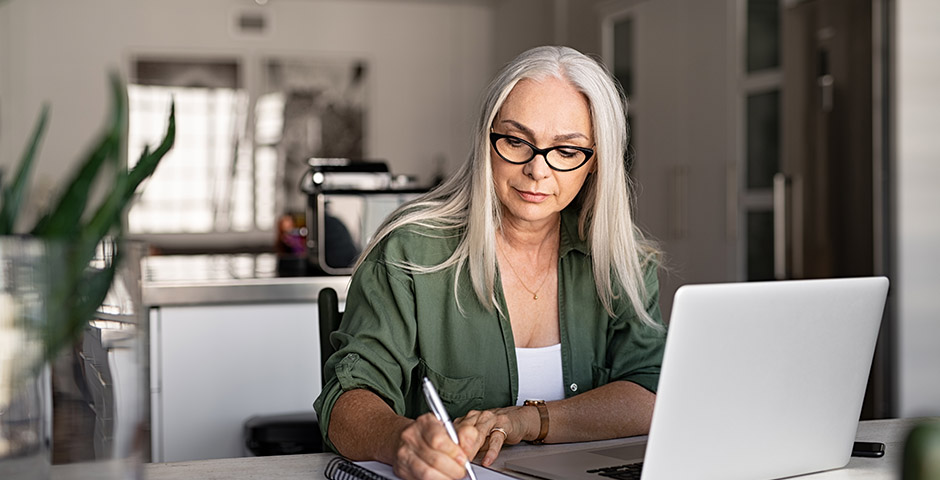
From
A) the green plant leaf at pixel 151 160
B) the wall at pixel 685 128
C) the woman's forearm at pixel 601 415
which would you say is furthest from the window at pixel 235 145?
the green plant leaf at pixel 151 160

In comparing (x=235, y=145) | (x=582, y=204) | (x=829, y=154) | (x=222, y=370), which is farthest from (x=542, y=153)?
(x=235, y=145)

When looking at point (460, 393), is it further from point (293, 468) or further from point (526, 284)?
point (293, 468)

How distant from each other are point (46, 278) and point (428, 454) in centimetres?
49

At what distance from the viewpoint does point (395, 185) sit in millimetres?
2738

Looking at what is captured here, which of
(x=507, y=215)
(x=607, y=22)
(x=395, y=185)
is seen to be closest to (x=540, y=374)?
(x=507, y=215)

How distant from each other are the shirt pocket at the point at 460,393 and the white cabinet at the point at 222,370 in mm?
984

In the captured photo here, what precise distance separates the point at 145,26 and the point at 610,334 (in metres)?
6.09

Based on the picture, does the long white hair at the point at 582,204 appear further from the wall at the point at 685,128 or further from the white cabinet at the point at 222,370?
the wall at the point at 685,128

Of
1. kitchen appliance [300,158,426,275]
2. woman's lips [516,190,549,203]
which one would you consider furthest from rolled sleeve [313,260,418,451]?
kitchen appliance [300,158,426,275]

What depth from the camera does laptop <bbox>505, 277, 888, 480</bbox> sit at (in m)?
0.94

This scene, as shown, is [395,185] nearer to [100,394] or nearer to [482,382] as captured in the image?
[482,382]

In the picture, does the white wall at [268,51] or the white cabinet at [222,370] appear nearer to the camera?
the white cabinet at [222,370]

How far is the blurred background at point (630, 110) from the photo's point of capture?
3.22 metres

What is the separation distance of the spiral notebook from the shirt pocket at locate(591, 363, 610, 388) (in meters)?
0.46
